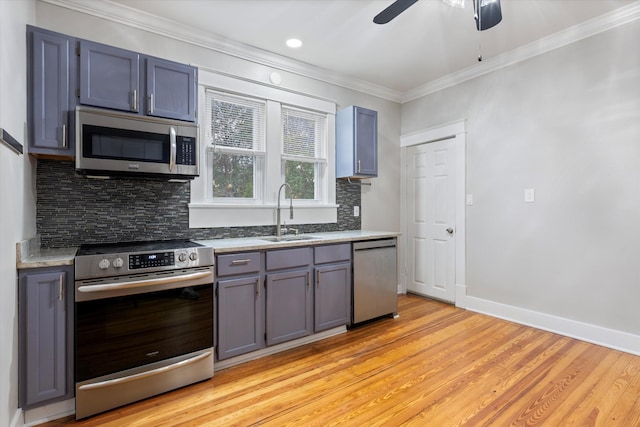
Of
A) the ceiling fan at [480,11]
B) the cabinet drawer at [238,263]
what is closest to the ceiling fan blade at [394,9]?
the ceiling fan at [480,11]

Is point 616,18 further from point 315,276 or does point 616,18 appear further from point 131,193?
point 131,193

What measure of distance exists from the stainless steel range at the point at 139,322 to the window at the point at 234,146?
1.04 m

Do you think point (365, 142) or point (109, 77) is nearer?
point (109, 77)

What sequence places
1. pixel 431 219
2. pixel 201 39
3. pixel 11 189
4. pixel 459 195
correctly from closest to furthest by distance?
1. pixel 11 189
2. pixel 201 39
3. pixel 459 195
4. pixel 431 219

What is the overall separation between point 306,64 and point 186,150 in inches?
71.5

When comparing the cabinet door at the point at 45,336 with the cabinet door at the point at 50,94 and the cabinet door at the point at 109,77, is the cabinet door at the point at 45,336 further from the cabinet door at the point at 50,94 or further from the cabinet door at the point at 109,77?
the cabinet door at the point at 109,77

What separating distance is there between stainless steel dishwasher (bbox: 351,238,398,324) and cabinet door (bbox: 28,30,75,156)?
8.01ft

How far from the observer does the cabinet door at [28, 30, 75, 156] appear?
6.57 ft

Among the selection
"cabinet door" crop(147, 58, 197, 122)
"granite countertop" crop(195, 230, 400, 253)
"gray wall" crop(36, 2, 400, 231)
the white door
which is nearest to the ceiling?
"gray wall" crop(36, 2, 400, 231)

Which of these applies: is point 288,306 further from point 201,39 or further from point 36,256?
point 201,39

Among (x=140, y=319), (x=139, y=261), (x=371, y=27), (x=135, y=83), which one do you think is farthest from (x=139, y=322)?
(x=371, y=27)

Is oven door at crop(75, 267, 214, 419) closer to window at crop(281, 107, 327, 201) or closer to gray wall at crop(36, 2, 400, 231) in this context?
window at crop(281, 107, 327, 201)

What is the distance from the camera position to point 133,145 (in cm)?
229

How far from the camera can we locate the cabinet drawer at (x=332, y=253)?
296 cm
